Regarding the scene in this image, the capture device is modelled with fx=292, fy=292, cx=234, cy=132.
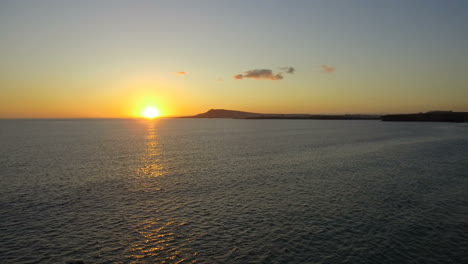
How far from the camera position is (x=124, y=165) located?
5338 cm

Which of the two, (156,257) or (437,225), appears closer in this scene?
(156,257)

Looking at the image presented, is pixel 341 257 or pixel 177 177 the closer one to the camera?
pixel 341 257

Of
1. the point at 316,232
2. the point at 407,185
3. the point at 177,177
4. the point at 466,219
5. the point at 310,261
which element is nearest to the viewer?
the point at 310,261

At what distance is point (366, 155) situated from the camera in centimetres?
6469

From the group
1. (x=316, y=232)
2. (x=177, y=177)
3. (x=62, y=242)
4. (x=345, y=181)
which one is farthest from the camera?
(x=177, y=177)

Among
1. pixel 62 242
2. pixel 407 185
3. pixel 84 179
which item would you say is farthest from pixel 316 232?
pixel 84 179

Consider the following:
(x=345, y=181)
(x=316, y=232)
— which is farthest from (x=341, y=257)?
(x=345, y=181)

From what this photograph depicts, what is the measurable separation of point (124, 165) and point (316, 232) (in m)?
40.7

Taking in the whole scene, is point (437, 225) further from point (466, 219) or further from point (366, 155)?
point (366, 155)

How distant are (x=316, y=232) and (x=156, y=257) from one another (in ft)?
38.9

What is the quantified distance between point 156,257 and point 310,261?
9646 millimetres

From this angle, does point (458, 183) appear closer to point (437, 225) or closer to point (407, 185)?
point (407, 185)

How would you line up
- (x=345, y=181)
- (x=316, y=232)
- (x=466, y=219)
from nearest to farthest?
(x=316, y=232) < (x=466, y=219) < (x=345, y=181)

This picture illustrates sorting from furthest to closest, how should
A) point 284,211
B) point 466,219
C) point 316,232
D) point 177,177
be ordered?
point 177,177 → point 284,211 → point 466,219 → point 316,232
